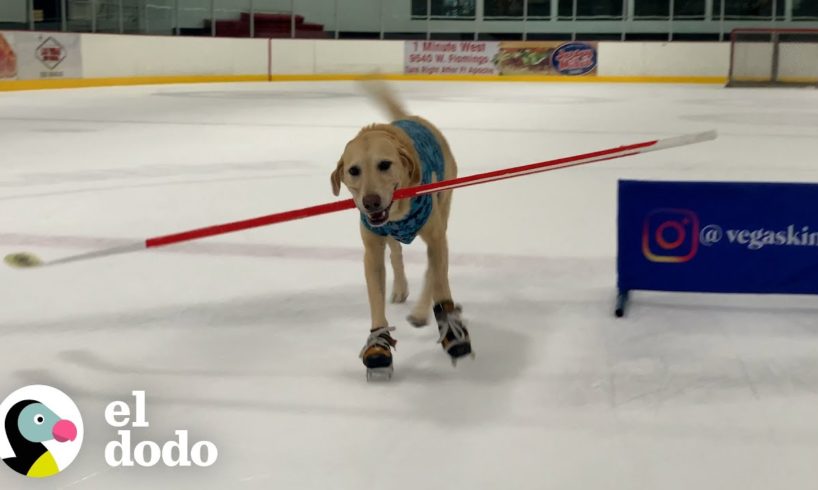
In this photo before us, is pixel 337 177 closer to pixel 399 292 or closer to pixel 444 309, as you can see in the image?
pixel 444 309

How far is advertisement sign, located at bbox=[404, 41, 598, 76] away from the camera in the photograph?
21906 mm

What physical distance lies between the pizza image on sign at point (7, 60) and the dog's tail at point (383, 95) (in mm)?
13007

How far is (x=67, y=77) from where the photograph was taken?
16.3 meters

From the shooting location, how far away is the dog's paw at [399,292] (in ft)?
11.5

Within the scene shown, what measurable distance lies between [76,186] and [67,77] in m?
10.9

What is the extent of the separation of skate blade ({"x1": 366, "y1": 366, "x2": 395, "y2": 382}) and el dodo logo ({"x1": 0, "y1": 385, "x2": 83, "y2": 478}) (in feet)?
2.45

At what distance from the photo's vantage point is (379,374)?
266 cm

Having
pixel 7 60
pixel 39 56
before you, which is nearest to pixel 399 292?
pixel 7 60

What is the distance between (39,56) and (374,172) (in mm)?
14511

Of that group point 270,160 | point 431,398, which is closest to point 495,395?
point 431,398

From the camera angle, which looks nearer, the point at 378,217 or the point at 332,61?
the point at 378,217

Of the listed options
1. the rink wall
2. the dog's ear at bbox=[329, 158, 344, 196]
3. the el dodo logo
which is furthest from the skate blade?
the rink wall

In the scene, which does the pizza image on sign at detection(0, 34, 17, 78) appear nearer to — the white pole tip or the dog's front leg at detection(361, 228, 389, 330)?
the white pole tip

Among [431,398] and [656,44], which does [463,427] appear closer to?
[431,398]
